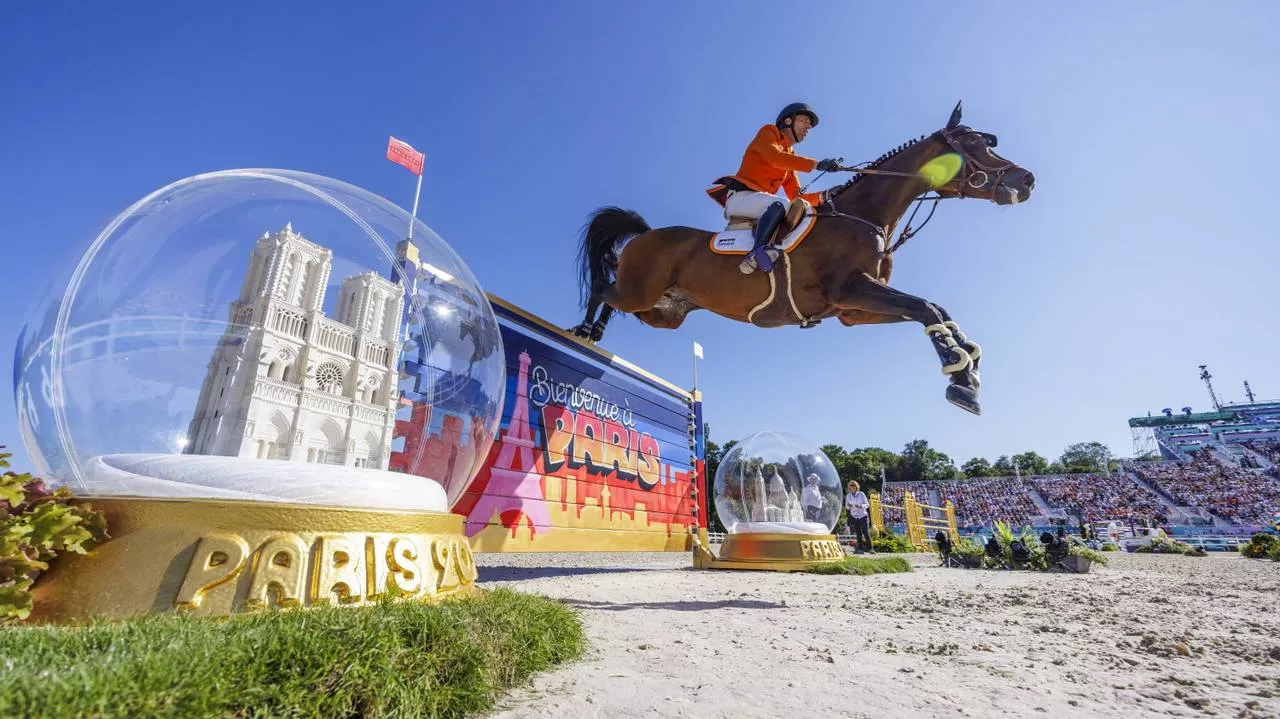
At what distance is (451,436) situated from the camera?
2980 mm

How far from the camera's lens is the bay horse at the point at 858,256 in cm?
512

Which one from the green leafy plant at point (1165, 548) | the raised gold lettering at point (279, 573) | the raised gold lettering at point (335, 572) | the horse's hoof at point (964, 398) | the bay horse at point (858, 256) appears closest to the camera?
the raised gold lettering at point (279, 573)

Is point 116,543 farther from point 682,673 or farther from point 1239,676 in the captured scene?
point 1239,676

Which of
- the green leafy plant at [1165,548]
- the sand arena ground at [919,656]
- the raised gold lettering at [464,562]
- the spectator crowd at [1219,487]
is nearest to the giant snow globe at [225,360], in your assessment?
the raised gold lettering at [464,562]

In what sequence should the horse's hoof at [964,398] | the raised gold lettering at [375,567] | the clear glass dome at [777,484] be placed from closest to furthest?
the raised gold lettering at [375,567] < the horse's hoof at [964,398] < the clear glass dome at [777,484]

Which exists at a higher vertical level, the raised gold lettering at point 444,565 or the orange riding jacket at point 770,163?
the orange riding jacket at point 770,163

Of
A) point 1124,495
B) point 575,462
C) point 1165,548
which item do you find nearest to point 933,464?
point 1124,495

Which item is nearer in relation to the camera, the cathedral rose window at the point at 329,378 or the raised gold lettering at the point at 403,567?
the raised gold lettering at the point at 403,567

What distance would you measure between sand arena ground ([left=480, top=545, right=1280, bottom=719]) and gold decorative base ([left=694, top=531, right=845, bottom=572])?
2.63 meters

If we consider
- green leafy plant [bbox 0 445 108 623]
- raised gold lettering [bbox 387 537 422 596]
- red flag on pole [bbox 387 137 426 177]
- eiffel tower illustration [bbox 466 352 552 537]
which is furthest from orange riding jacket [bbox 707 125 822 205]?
green leafy plant [bbox 0 445 108 623]

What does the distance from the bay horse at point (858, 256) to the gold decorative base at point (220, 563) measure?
451 centimetres

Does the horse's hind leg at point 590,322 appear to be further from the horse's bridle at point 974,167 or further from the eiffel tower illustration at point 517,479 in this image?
the horse's bridle at point 974,167

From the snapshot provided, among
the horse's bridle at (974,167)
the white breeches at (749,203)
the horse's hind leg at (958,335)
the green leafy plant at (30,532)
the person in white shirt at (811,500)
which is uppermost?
the horse's bridle at (974,167)

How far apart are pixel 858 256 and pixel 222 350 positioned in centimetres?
519
